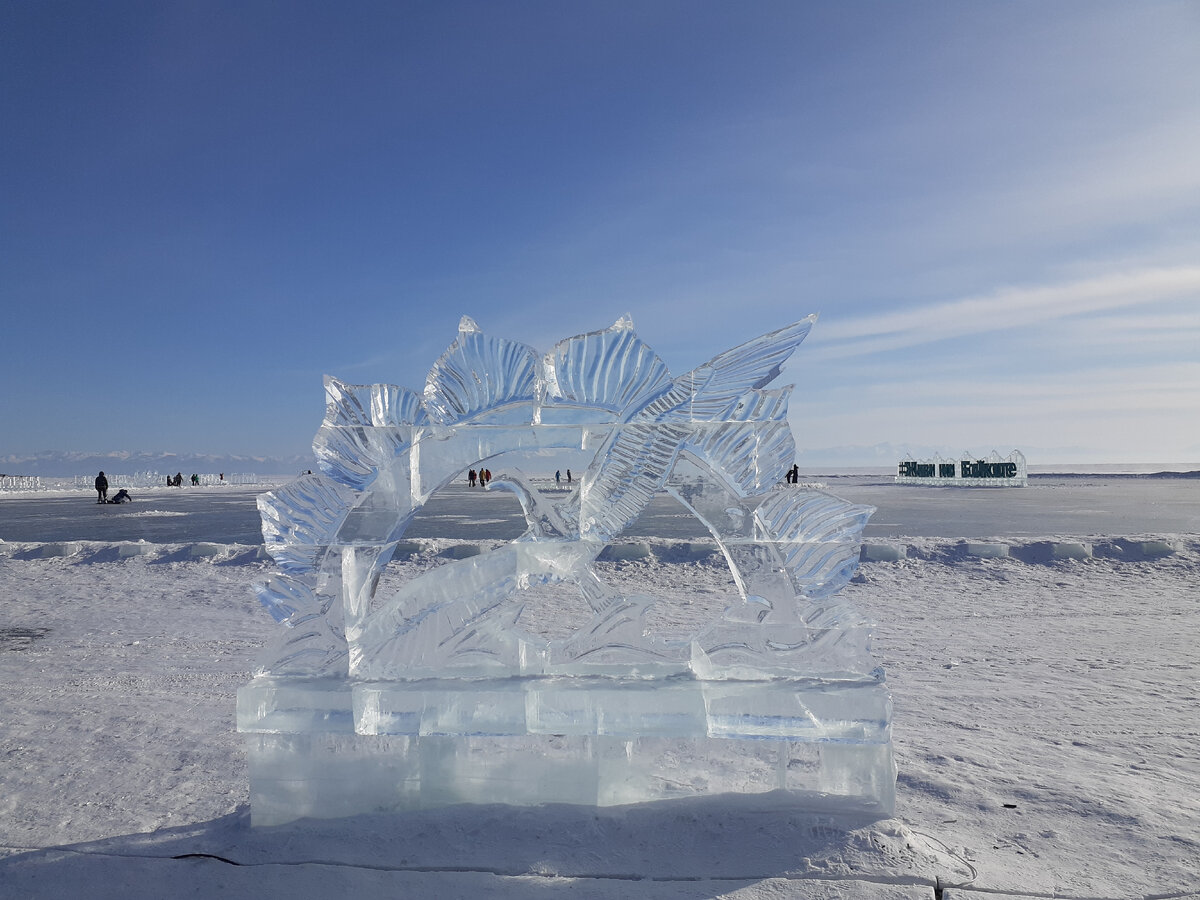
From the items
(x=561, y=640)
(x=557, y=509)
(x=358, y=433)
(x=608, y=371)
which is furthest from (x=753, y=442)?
(x=358, y=433)

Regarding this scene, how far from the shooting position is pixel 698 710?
293cm

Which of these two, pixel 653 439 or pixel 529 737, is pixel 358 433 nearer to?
pixel 653 439

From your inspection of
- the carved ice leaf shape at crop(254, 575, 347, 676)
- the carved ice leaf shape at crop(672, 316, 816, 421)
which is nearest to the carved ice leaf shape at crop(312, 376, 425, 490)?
the carved ice leaf shape at crop(254, 575, 347, 676)

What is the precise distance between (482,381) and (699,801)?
1.88 metres

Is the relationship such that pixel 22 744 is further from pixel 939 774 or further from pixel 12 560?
pixel 12 560

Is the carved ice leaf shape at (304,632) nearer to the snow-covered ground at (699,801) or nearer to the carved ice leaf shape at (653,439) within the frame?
the snow-covered ground at (699,801)

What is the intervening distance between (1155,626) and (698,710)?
5.89 metres

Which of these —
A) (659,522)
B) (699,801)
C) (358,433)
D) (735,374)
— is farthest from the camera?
(659,522)

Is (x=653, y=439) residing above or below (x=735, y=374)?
below

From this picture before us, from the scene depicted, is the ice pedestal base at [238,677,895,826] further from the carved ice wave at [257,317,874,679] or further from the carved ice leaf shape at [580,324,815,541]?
the carved ice leaf shape at [580,324,815,541]

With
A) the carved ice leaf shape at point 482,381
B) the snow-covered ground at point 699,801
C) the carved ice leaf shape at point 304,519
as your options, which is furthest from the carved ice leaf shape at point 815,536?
the carved ice leaf shape at point 304,519

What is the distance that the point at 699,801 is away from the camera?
10.1ft

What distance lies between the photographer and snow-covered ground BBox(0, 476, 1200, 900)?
264 centimetres

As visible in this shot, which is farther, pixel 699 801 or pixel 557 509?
pixel 557 509
